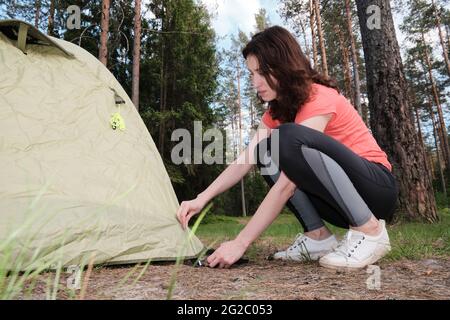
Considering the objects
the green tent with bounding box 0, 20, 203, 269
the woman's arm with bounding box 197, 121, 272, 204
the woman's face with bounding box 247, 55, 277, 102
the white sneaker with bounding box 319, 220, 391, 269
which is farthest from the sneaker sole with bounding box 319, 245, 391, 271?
the woman's face with bounding box 247, 55, 277, 102

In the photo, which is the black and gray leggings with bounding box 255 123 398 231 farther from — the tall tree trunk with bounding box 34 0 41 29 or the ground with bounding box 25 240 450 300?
the tall tree trunk with bounding box 34 0 41 29

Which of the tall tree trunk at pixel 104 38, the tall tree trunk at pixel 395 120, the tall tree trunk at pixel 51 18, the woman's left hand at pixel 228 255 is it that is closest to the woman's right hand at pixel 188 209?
the woman's left hand at pixel 228 255

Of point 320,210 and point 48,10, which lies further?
point 48,10

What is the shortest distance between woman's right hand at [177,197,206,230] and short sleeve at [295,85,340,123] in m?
0.63

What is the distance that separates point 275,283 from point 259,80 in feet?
3.16

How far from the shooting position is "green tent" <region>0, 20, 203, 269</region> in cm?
162

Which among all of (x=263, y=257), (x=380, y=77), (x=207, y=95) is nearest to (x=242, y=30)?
(x=207, y=95)

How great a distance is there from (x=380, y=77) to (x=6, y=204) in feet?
13.2

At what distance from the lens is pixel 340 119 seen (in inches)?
71.4

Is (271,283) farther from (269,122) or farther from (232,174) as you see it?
(269,122)

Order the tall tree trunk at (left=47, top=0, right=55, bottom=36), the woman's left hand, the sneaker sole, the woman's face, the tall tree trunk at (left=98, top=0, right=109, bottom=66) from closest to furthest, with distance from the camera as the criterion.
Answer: the sneaker sole < the woman's left hand < the woman's face < the tall tree trunk at (left=98, top=0, right=109, bottom=66) < the tall tree trunk at (left=47, top=0, right=55, bottom=36)
